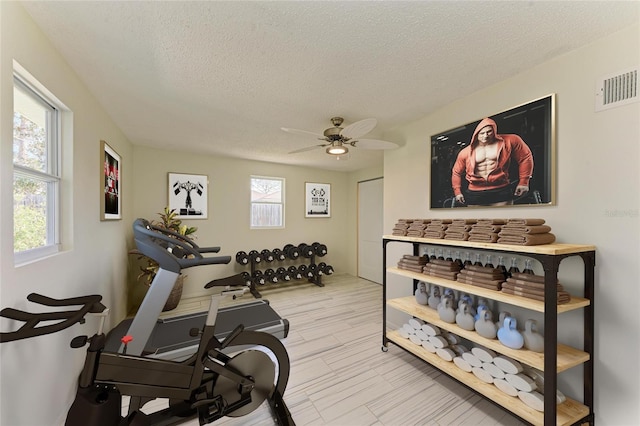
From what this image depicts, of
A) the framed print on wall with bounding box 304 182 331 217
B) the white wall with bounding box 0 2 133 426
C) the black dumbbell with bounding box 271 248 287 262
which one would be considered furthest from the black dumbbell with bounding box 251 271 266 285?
the white wall with bounding box 0 2 133 426

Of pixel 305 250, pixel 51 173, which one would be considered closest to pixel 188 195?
pixel 305 250

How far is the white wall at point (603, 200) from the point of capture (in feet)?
4.51

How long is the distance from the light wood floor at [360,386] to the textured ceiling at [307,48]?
8.12 feet

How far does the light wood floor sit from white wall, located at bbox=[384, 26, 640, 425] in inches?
26.0

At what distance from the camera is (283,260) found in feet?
16.0

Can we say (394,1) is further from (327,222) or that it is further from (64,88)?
(327,222)

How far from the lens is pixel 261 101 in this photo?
7.31ft

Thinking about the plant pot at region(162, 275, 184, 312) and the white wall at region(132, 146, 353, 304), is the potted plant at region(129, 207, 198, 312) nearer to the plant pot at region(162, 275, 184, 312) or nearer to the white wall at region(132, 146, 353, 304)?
the plant pot at region(162, 275, 184, 312)

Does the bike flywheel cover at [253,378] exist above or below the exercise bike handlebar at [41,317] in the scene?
below

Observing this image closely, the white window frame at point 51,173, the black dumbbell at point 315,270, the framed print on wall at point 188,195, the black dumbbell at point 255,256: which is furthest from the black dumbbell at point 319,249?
the white window frame at point 51,173

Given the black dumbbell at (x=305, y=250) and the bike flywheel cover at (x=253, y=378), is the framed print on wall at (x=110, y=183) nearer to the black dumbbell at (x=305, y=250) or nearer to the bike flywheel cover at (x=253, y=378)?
the bike flywheel cover at (x=253, y=378)

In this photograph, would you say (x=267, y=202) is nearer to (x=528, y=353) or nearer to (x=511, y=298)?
(x=511, y=298)

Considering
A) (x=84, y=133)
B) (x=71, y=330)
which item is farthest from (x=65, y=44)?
(x=71, y=330)

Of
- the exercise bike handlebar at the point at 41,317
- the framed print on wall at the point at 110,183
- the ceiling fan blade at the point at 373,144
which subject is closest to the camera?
the exercise bike handlebar at the point at 41,317
